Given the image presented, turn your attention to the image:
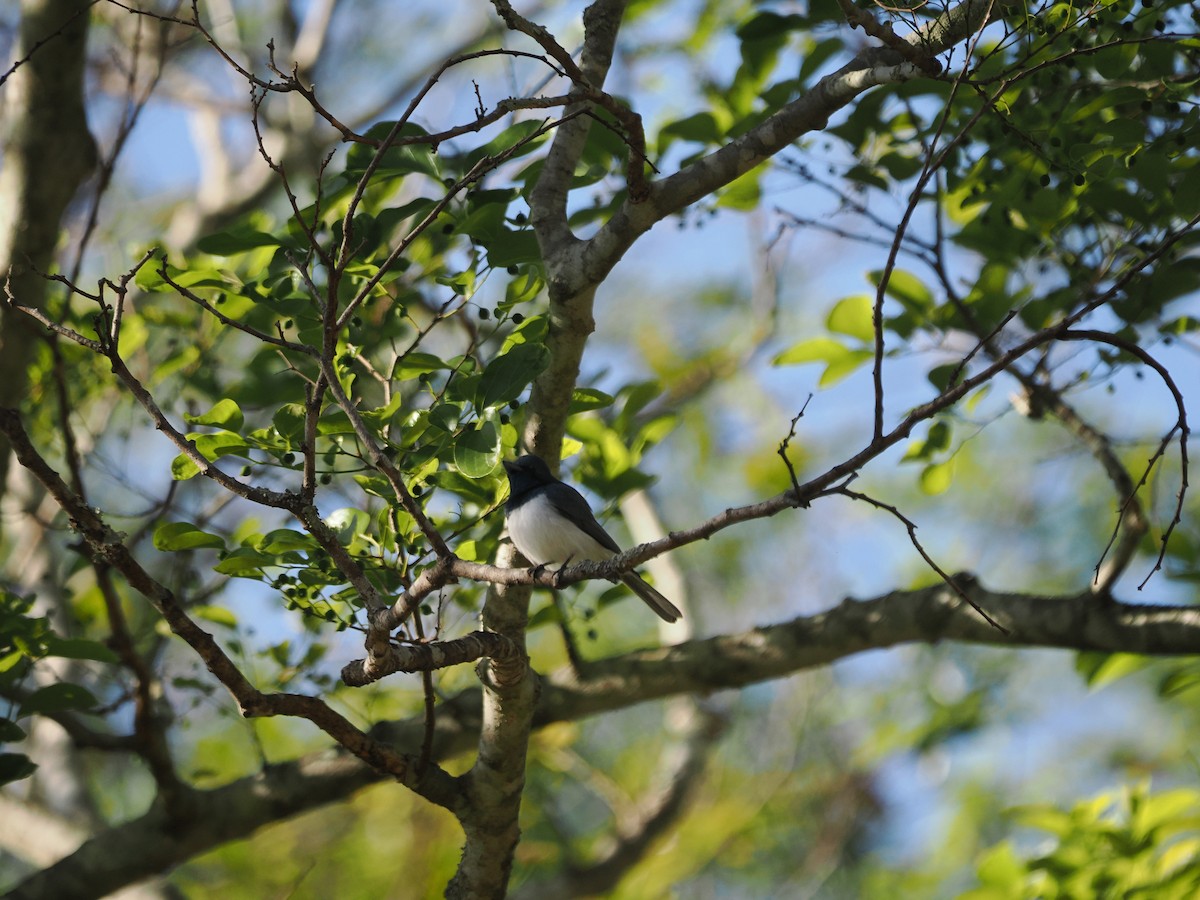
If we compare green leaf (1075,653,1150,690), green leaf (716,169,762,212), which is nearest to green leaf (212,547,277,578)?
green leaf (716,169,762,212)

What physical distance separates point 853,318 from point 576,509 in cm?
109

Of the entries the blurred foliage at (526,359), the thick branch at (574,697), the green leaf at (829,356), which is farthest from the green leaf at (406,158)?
the thick branch at (574,697)

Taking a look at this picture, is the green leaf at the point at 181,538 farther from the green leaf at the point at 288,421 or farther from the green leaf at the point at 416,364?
the green leaf at the point at 416,364

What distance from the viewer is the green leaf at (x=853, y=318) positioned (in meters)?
3.73

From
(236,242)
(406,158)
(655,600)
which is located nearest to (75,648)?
(236,242)

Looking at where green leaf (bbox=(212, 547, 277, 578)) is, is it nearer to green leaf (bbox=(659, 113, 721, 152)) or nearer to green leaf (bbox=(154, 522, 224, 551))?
green leaf (bbox=(154, 522, 224, 551))

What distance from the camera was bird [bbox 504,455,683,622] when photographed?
3.50 meters

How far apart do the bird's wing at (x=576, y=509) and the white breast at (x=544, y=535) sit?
0.06ft

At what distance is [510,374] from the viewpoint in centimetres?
270

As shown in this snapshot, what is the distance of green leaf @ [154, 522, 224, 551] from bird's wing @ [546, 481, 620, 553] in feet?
3.74

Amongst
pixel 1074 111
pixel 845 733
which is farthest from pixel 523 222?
pixel 845 733

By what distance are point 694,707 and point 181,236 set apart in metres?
4.21

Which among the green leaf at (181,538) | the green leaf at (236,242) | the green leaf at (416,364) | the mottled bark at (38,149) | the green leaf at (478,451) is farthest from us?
the mottled bark at (38,149)

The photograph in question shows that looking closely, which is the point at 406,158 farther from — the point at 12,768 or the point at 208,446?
the point at 12,768
